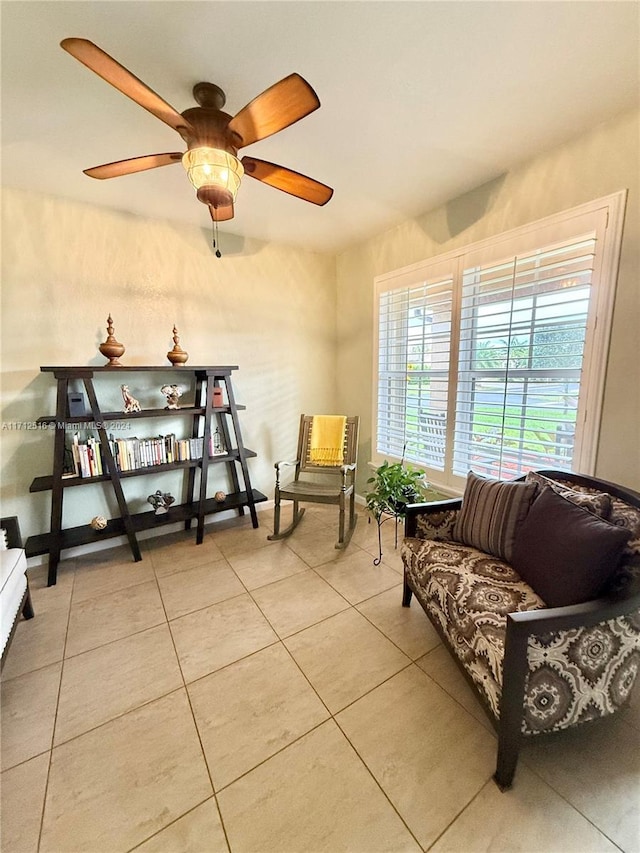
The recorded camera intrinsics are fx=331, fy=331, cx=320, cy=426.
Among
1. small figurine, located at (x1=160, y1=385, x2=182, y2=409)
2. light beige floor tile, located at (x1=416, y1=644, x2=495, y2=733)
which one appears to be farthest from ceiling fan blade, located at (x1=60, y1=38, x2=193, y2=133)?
light beige floor tile, located at (x1=416, y1=644, x2=495, y2=733)

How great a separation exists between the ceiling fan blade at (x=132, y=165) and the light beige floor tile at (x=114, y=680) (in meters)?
2.22

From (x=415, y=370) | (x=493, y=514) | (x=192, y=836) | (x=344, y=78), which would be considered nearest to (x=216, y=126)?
(x=344, y=78)

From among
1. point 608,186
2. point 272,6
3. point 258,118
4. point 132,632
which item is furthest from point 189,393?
point 608,186

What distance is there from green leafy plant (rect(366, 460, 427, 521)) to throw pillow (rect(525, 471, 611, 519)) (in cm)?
Result: 82

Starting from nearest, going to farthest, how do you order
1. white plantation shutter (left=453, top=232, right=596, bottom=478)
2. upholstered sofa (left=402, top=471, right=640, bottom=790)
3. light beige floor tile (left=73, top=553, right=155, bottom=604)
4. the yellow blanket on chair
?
upholstered sofa (left=402, top=471, right=640, bottom=790) < white plantation shutter (left=453, top=232, right=596, bottom=478) < light beige floor tile (left=73, top=553, right=155, bottom=604) < the yellow blanket on chair

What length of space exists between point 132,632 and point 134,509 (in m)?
1.17

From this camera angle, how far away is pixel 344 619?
183 cm

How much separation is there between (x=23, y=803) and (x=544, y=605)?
1887mm

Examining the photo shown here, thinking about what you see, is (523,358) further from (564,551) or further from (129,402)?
(129,402)

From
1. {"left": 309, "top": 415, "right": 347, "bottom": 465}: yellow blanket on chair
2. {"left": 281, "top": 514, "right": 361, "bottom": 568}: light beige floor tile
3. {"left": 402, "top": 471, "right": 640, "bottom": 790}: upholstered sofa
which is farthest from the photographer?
{"left": 309, "top": 415, "right": 347, "bottom": 465}: yellow blanket on chair

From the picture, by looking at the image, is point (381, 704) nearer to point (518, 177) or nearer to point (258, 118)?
point (258, 118)

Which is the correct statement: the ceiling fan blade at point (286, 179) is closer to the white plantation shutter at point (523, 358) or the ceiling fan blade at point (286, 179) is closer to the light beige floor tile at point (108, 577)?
the white plantation shutter at point (523, 358)

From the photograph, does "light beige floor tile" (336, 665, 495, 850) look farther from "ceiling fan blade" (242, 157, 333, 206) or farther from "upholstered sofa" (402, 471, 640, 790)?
"ceiling fan blade" (242, 157, 333, 206)

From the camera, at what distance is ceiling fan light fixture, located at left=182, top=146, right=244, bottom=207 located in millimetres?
1323
